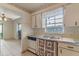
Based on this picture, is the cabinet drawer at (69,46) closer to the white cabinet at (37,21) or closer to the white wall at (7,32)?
the white cabinet at (37,21)

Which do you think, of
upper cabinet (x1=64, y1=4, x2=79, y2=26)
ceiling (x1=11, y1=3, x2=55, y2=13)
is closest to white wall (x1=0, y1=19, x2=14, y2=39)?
ceiling (x1=11, y1=3, x2=55, y2=13)

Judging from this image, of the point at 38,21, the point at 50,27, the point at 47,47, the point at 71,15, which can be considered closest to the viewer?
the point at 71,15

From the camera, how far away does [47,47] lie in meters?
2.65

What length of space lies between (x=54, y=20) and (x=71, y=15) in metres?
0.70

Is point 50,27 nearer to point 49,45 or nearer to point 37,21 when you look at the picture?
point 37,21

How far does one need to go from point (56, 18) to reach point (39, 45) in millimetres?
854

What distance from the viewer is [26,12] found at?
3453 mm

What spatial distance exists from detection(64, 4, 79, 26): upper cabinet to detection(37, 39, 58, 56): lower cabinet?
0.55 m

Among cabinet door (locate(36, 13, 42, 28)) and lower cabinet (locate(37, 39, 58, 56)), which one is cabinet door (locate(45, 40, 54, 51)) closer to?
lower cabinet (locate(37, 39, 58, 56))

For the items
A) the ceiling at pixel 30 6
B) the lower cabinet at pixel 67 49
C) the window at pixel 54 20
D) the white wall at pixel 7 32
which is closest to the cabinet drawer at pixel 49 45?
Answer: the lower cabinet at pixel 67 49

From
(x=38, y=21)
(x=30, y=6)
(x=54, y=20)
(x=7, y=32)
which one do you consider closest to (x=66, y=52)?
(x=54, y=20)

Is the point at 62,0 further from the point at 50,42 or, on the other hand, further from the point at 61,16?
the point at 61,16

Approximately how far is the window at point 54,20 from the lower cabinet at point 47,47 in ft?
1.67

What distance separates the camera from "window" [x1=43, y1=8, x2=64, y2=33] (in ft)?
9.20
